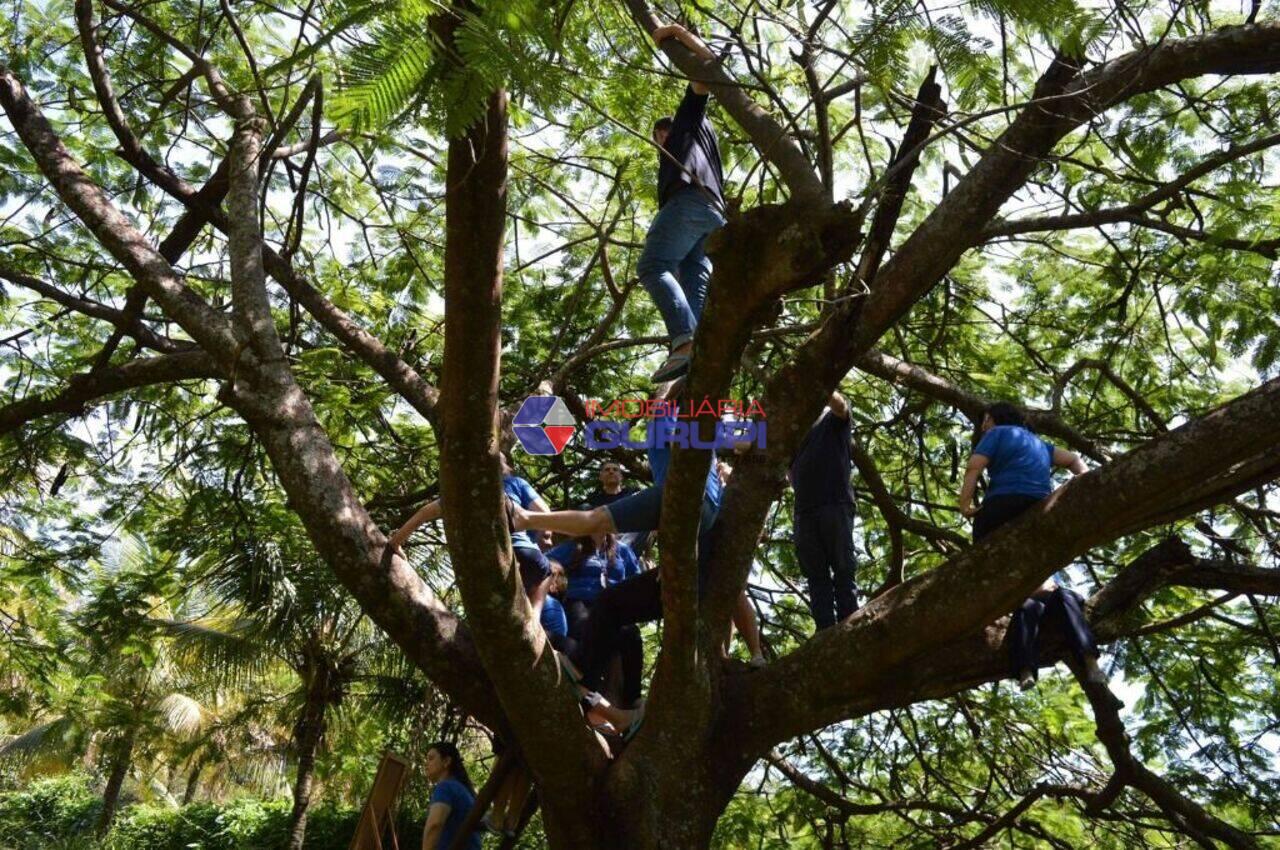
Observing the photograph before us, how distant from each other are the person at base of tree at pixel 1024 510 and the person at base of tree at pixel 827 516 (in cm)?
84

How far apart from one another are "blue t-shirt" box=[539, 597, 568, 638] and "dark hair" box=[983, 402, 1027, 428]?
227 centimetres

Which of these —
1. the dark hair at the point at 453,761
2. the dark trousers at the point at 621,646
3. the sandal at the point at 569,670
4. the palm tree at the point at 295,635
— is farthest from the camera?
the palm tree at the point at 295,635

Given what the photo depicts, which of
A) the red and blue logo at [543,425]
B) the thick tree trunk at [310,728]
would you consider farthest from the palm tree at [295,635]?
the red and blue logo at [543,425]

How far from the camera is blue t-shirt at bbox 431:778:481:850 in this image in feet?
18.5

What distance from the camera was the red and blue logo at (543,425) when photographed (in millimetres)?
7104

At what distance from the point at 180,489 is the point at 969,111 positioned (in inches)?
240

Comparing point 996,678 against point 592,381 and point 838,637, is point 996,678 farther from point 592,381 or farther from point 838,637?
point 592,381

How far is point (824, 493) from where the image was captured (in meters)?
5.98

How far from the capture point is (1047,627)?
4855mm

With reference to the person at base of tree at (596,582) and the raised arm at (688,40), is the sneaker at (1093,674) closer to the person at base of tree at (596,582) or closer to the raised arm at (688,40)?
the person at base of tree at (596,582)

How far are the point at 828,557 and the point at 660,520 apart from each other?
1885 millimetres

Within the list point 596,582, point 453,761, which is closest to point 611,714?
point 596,582

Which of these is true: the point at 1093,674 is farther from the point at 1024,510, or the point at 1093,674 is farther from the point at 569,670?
the point at 569,670

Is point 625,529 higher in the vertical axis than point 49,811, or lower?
lower
